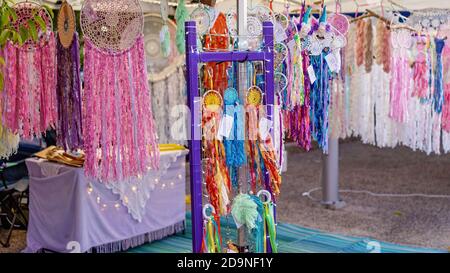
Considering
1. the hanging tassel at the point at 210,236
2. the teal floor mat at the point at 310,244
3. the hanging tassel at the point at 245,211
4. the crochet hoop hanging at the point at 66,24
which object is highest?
the crochet hoop hanging at the point at 66,24

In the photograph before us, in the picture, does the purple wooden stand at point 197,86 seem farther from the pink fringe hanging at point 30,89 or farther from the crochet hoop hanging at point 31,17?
the pink fringe hanging at point 30,89

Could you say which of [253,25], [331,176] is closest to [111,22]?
[253,25]

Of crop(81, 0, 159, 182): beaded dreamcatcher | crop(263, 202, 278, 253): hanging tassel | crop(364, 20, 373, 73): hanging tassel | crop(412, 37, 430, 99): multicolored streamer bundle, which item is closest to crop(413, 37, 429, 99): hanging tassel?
crop(412, 37, 430, 99): multicolored streamer bundle

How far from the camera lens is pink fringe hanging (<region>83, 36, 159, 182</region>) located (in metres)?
2.61

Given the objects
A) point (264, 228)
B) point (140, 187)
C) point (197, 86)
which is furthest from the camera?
point (140, 187)

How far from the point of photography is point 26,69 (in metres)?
2.80

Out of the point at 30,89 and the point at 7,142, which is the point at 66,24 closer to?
the point at 30,89

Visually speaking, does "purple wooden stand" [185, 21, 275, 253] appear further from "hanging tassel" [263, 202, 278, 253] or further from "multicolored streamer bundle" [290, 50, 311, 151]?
"multicolored streamer bundle" [290, 50, 311, 151]

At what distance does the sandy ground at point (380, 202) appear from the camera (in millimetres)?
4609

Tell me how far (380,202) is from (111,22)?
4.01 metres

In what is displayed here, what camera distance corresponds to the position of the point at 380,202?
18.6 feet

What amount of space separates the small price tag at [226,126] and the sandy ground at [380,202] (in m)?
2.86

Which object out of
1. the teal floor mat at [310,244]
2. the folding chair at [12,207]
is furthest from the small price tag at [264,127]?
the folding chair at [12,207]
